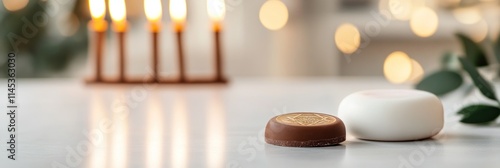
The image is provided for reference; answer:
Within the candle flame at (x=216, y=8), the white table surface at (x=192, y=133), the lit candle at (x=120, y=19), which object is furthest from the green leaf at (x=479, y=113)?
the lit candle at (x=120, y=19)

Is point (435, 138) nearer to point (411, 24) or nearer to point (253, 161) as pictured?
point (253, 161)

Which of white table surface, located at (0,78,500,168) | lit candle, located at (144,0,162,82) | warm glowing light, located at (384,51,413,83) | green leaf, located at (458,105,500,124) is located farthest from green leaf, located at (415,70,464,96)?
warm glowing light, located at (384,51,413,83)

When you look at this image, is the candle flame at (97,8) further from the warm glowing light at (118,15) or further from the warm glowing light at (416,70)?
the warm glowing light at (416,70)

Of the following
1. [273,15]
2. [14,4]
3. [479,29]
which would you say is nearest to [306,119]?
[14,4]

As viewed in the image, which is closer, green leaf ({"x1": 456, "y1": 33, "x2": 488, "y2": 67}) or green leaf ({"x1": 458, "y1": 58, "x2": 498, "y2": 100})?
green leaf ({"x1": 458, "y1": 58, "x2": 498, "y2": 100})

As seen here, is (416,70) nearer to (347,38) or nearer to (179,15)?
(347,38)

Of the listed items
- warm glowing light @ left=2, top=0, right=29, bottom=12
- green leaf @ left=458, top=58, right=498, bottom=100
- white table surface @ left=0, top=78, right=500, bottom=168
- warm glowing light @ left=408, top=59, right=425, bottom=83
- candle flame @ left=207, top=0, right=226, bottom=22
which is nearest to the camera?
white table surface @ left=0, top=78, right=500, bottom=168

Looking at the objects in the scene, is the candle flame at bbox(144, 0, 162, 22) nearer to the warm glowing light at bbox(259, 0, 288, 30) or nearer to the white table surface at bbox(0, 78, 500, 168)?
the white table surface at bbox(0, 78, 500, 168)
